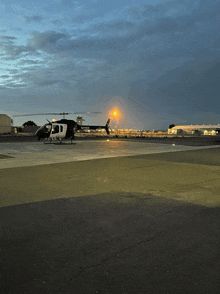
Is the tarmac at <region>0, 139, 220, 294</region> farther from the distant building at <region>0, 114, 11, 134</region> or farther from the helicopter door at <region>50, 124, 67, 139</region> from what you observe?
the distant building at <region>0, 114, 11, 134</region>

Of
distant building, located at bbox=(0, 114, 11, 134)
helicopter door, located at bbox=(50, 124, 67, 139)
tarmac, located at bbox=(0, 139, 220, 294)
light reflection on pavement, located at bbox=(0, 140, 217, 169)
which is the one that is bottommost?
tarmac, located at bbox=(0, 139, 220, 294)

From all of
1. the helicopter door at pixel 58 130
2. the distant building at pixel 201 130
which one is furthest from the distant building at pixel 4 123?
the helicopter door at pixel 58 130

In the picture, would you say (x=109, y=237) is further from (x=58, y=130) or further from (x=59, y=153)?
(x=58, y=130)

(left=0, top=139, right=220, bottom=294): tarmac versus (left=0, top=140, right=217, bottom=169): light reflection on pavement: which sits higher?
(left=0, top=140, right=217, bottom=169): light reflection on pavement

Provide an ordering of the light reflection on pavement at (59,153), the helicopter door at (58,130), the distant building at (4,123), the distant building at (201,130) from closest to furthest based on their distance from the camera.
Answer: the light reflection on pavement at (59,153) < the helicopter door at (58,130) < the distant building at (4,123) < the distant building at (201,130)

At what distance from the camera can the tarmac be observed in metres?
3.19

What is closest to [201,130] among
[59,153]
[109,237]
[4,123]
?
[4,123]

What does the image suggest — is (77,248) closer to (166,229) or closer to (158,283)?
(158,283)

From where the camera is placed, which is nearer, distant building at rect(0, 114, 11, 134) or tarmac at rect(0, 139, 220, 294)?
tarmac at rect(0, 139, 220, 294)

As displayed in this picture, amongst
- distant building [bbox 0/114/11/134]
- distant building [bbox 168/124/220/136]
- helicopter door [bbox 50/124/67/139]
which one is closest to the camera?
helicopter door [bbox 50/124/67/139]

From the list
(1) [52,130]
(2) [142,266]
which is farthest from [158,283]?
(1) [52,130]

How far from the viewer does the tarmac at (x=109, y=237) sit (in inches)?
125

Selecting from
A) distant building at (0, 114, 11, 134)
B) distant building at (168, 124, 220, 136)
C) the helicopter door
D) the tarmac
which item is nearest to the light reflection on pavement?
the helicopter door

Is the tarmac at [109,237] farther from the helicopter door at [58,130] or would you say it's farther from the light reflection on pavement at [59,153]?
the helicopter door at [58,130]
